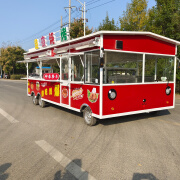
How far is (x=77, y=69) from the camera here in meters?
6.87

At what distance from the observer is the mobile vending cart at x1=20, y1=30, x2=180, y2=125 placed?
5.74m

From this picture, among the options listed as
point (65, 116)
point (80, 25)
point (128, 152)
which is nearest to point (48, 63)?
point (65, 116)

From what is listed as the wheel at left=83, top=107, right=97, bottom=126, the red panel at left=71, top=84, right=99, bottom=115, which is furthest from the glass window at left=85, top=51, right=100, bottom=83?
the wheel at left=83, top=107, right=97, bottom=126

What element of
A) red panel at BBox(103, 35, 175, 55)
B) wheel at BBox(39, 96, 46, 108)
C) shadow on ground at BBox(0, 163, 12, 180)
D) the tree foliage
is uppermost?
the tree foliage

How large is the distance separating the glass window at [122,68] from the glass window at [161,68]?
1.50 ft

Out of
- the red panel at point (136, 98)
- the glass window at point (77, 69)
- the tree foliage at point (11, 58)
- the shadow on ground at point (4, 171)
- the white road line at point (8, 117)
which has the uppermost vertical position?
the tree foliage at point (11, 58)

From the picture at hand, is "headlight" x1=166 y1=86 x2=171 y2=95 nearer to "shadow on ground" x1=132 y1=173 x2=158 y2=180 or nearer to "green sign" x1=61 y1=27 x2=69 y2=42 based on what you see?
"shadow on ground" x1=132 y1=173 x2=158 y2=180

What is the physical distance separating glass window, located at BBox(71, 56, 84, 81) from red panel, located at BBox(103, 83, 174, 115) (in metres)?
1.23

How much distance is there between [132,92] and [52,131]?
2.71m

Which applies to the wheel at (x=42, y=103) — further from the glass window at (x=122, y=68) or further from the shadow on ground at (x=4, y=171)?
the shadow on ground at (x=4, y=171)

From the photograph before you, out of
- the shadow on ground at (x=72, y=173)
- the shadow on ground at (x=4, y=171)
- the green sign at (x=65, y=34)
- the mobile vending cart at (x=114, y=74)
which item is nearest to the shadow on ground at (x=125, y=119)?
the mobile vending cart at (x=114, y=74)

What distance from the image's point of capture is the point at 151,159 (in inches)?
152

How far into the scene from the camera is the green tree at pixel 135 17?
17797 mm

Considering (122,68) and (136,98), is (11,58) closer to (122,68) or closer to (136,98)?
(122,68)
